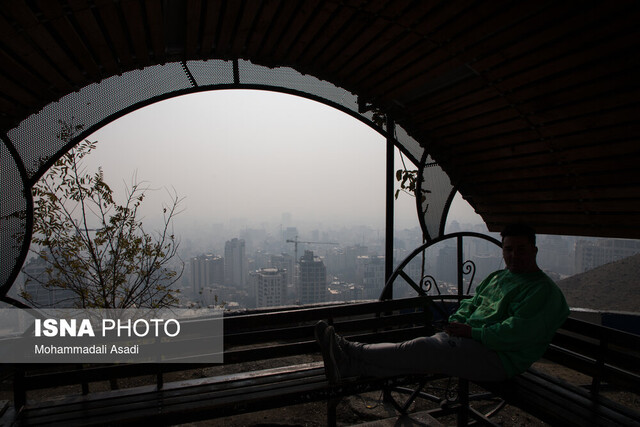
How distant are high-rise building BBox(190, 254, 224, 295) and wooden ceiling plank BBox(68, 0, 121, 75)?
19.7 ft

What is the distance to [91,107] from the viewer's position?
335cm

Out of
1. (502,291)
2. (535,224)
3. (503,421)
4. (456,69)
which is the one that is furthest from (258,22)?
(503,421)

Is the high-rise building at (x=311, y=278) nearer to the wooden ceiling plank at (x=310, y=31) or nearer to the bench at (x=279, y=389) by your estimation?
the wooden ceiling plank at (x=310, y=31)

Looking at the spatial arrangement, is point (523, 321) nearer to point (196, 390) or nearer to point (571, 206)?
point (571, 206)

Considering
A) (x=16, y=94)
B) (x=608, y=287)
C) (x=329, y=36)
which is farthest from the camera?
(x=608, y=287)

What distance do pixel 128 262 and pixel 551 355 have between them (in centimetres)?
398

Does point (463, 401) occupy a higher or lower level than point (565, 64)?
lower

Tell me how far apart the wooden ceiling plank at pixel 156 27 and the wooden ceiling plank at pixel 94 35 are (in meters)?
0.30

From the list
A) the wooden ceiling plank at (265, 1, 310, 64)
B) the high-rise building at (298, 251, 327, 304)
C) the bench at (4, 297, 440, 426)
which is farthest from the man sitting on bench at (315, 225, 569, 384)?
the high-rise building at (298, 251, 327, 304)

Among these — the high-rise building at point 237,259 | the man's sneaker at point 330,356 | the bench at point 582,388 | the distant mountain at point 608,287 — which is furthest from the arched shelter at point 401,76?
the high-rise building at point 237,259

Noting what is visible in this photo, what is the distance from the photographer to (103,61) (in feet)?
9.41

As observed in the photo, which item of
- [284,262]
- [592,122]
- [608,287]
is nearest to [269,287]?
[284,262]

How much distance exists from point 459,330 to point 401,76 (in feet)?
6.65

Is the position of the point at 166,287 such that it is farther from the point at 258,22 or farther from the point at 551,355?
the point at 551,355
